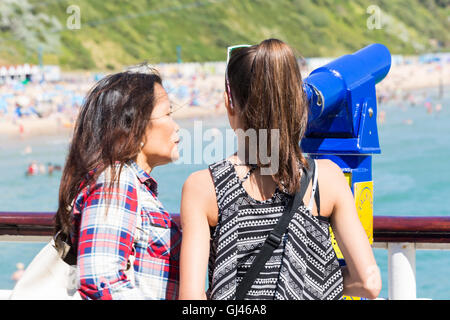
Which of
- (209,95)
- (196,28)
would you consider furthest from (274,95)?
(196,28)

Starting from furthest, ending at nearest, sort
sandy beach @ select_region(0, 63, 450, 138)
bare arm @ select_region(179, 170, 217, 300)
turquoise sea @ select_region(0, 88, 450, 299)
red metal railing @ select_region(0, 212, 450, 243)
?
1. sandy beach @ select_region(0, 63, 450, 138)
2. turquoise sea @ select_region(0, 88, 450, 299)
3. red metal railing @ select_region(0, 212, 450, 243)
4. bare arm @ select_region(179, 170, 217, 300)

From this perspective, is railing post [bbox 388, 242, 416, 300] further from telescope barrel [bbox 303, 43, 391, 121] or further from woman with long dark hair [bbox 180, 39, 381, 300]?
woman with long dark hair [bbox 180, 39, 381, 300]

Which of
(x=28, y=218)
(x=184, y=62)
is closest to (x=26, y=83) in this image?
(x=184, y=62)

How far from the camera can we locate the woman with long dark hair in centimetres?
128

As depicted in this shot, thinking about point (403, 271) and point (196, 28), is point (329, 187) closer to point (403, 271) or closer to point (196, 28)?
point (403, 271)

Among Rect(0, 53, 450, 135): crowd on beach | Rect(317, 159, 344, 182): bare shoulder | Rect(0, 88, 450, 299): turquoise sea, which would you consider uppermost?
Rect(0, 53, 450, 135): crowd on beach

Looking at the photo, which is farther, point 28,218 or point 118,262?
point 28,218

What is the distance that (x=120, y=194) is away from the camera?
1.32 metres

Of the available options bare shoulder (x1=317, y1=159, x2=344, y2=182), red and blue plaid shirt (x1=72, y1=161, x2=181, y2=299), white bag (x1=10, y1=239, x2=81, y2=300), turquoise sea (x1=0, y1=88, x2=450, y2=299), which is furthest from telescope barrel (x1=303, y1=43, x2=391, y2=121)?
turquoise sea (x1=0, y1=88, x2=450, y2=299)

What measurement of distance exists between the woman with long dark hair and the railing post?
2.45 feet

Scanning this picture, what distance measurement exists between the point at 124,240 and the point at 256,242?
275 mm

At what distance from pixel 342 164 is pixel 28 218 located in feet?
3.68

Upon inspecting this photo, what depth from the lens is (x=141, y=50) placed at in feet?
117
